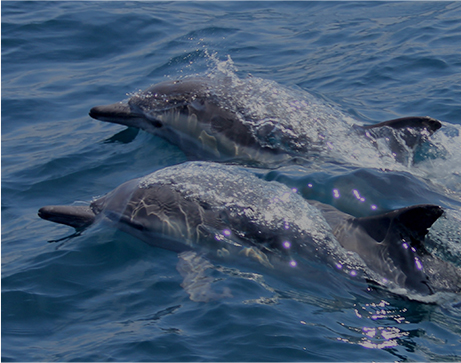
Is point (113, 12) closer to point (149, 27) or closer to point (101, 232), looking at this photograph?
point (149, 27)

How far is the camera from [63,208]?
7.83 metres

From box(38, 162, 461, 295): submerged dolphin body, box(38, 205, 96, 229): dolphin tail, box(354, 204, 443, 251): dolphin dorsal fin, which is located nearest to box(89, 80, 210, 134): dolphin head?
box(38, 162, 461, 295): submerged dolphin body

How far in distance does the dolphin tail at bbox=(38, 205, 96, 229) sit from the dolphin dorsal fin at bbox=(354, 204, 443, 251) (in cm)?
351

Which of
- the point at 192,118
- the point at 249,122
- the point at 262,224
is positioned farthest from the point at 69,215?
the point at 249,122

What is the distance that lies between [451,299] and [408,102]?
6.55 meters

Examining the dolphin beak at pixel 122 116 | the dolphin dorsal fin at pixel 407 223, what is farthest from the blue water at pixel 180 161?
the dolphin dorsal fin at pixel 407 223

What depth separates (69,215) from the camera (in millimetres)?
7805

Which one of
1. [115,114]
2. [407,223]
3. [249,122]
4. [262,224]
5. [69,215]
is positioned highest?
[249,122]

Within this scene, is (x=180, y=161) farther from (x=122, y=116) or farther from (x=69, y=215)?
(x=69, y=215)

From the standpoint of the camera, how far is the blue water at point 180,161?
19.1ft

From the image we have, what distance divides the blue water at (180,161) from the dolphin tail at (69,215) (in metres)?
0.18

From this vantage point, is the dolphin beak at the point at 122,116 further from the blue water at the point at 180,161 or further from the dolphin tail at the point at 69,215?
the dolphin tail at the point at 69,215

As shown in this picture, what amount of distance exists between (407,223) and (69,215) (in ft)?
13.8

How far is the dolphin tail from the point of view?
25.3ft
